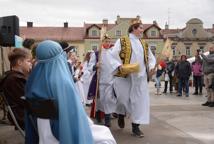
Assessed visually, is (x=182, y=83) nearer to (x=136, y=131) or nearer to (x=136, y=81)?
(x=136, y=81)

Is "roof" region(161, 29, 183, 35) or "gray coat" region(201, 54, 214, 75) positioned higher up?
"roof" region(161, 29, 183, 35)

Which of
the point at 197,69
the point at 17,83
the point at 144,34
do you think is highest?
the point at 144,34

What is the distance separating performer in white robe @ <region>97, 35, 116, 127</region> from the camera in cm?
906

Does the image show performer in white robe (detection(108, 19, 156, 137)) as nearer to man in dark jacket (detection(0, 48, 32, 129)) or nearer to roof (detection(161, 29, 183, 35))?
man in dark jacket (detection(0, 48, 32, 129))

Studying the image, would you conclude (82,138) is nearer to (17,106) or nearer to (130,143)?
(17,106)

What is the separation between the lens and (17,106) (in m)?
5.11

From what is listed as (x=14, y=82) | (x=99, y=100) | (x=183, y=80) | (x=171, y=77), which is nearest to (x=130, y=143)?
(x=99, y=100)

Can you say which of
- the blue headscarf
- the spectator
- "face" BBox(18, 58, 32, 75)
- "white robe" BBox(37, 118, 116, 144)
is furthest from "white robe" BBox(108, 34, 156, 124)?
the spectator

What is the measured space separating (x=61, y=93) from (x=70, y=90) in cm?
7

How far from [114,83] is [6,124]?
224cm

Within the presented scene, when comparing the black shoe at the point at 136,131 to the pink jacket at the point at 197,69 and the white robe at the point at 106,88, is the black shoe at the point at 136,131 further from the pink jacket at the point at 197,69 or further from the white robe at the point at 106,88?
the pink jacket at the point at 197,69

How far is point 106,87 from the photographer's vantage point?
9.57m

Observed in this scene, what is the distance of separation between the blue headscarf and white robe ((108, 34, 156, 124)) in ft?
14.3

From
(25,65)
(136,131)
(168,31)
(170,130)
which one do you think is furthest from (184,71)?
(168,31)
